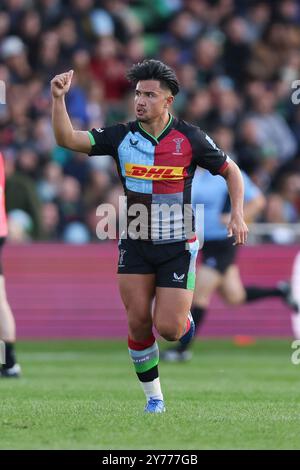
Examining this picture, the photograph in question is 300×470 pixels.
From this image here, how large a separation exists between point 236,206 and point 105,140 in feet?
3.34

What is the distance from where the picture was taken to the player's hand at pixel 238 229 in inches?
315

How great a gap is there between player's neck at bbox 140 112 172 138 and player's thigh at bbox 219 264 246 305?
237 inches

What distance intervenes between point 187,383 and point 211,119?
8694 mm

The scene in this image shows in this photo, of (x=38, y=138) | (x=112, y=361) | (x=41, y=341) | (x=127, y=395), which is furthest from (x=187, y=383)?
(x=38, y=138)

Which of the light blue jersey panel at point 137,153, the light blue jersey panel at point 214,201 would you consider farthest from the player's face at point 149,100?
the light blue jersey panel at point 214,201

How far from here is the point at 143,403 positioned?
896cm

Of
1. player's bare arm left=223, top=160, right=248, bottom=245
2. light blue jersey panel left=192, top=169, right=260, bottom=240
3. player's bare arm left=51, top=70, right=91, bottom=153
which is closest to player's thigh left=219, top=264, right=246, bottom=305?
light blue jersey panel left=192, top=169, right=260, bottom=240

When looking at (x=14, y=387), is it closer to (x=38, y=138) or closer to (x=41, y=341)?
(x=41, y=341)

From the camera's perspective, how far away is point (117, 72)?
19.2m

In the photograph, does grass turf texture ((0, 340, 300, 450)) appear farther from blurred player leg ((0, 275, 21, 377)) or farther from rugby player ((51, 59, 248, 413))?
rugby player ((51, 59, 248, 413))

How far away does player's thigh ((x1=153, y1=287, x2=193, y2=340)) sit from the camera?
806 centimetres

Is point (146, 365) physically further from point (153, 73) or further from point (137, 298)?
point (153, 73)

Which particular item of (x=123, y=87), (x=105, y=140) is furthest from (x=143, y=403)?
(x=123, y=87)
